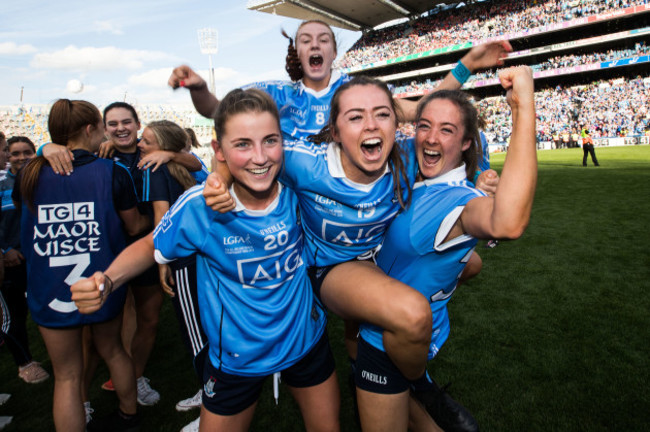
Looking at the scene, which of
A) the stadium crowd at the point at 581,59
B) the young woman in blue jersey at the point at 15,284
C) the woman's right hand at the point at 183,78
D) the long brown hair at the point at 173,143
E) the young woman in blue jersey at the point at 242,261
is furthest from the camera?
the stadium crowd at the point at 581,59

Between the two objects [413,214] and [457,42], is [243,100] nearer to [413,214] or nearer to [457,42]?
[413,214]

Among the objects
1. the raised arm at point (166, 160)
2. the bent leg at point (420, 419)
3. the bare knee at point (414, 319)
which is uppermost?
the raised arm at point (166, 160)

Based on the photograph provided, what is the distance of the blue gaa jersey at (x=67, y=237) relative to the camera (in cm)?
247

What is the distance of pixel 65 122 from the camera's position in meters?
2.61

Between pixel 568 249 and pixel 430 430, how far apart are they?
205 inches

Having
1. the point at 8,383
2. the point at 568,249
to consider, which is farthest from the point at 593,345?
the point at 8,383

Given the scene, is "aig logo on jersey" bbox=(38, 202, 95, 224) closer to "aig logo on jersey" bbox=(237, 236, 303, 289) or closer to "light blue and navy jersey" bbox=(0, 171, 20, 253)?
"aig logo on jersey" bbox=(237, 236, 303, 289)

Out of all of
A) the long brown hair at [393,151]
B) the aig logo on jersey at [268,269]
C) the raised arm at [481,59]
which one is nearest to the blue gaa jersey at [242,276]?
the aig logo on jersey at [268,269]

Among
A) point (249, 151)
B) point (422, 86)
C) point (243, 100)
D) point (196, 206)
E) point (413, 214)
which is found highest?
point (422, 86)

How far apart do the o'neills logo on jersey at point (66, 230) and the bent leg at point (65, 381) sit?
1.67 feet

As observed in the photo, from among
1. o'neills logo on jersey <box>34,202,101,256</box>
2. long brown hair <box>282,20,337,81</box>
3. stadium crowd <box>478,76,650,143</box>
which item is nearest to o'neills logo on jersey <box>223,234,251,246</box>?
o'neills logo on jersey <box>34,202,101,256</box>

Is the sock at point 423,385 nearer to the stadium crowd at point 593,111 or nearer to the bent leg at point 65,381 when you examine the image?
the bent leg at point 65,381

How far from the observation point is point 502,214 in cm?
169

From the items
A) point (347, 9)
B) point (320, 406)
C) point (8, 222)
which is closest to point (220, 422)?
point (320, 406)
